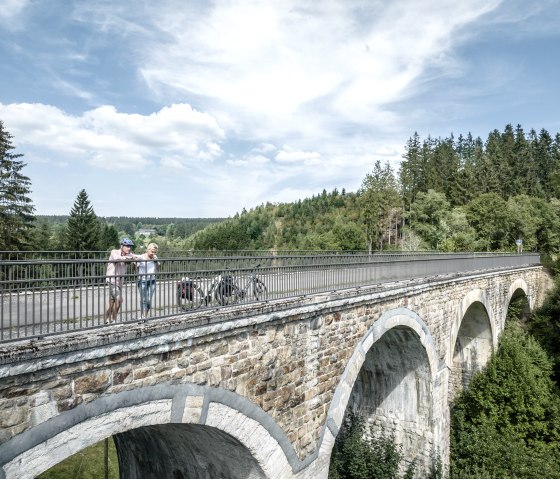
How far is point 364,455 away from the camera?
46.0 ft

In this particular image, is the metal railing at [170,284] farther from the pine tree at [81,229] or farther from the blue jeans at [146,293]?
the pine tree at [81,229]

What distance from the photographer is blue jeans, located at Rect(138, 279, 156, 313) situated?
5.87m

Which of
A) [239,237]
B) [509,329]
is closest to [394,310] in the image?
[509,329]

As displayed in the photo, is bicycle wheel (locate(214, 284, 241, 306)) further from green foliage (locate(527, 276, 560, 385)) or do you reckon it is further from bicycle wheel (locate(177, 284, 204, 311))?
green foliage (locate(527, 276, 560, 385))

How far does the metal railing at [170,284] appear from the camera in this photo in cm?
501

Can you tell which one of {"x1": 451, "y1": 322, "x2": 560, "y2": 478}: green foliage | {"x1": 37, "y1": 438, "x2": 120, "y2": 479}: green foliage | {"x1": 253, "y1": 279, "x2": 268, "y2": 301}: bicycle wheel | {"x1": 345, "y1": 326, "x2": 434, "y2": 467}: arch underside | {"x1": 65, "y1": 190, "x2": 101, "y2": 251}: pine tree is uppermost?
{"x1": 65, "y1": 190, "x2": 101, "y2": 251}: pine tree

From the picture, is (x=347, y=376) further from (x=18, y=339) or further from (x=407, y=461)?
(x=407, y=461)

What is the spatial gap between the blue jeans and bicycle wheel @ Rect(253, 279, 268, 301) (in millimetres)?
2023

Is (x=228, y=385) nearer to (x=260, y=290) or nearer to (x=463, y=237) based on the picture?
(x=260, y=290)

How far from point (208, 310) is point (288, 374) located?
2284 millimetres

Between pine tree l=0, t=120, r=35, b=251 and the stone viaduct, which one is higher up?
pine tree l=0, t=120, r=35, b=251

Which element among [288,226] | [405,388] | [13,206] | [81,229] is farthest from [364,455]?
[288,226]

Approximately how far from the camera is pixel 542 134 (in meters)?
77.7

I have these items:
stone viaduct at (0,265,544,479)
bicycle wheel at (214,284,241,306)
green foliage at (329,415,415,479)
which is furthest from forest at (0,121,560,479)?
bicycle wheel at (214,284,241,306)
